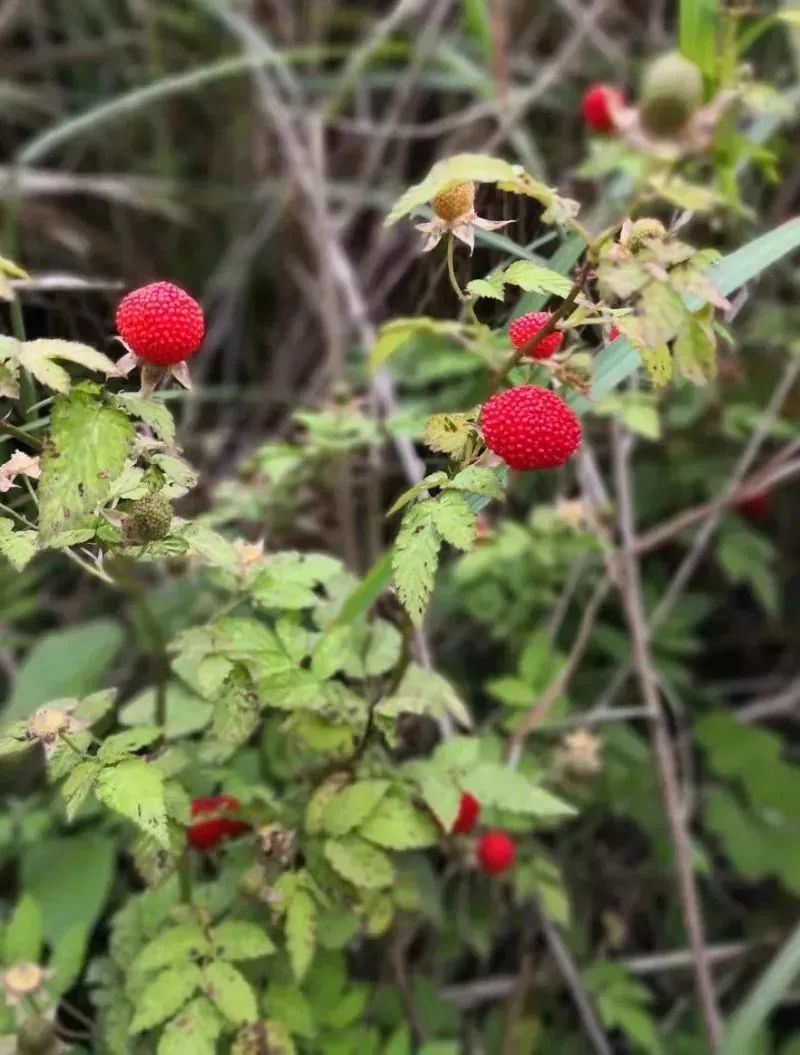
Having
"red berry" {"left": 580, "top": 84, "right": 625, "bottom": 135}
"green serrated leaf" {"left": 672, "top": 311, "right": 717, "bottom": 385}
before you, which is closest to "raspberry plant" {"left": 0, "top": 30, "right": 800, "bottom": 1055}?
"green serrated leaf" {"left": 672, "top": 311, "right": 717, "bottom": 385}

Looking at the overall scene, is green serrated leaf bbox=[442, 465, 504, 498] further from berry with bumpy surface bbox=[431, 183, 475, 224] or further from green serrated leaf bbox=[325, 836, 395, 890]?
green serrated leaf bbox=[325, 836, 395, 890]

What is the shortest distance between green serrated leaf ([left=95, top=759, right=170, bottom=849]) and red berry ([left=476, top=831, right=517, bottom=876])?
400mm

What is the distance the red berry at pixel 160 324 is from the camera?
563 mm

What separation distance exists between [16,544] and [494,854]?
A: 527 mm

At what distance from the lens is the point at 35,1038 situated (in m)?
0.70

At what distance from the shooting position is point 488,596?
1143mm

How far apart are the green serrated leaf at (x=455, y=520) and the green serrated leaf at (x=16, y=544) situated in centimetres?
21

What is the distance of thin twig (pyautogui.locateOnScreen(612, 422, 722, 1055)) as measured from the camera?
102 cm

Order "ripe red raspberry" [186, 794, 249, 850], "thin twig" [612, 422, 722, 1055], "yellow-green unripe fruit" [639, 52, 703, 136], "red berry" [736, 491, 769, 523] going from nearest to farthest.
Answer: "yellow-green unripe fruit" [639, 52, 703, 136] → "ripe red raspberry" [186, 794, 249, 850] → "thin twig" [612, 422, 722, 1055] → "red berry" [736, 491, 769, 523]

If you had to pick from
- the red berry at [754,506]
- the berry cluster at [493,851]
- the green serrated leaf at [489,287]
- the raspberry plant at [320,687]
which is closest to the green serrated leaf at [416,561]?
the raspberry plant at [320,687]

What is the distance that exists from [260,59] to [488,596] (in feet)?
2.23

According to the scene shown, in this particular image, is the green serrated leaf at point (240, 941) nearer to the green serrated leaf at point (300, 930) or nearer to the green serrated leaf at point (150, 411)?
the green serrated leaf at point (300, 930)

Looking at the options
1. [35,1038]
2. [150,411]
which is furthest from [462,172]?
[35,1038]

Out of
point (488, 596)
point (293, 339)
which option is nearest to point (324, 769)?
point (488, 596)
